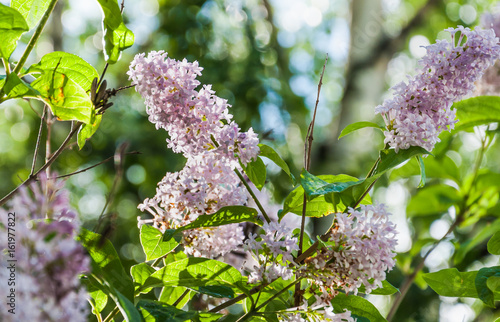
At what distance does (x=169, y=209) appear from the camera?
0.59m

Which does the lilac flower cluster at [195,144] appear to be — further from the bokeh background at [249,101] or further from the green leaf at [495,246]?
the bokeh background at [249,101]

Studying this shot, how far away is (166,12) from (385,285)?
10.3 ft

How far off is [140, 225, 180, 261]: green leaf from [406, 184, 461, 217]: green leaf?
31.2 inches

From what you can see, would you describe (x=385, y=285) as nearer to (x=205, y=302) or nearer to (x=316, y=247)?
(x=316, y=247)

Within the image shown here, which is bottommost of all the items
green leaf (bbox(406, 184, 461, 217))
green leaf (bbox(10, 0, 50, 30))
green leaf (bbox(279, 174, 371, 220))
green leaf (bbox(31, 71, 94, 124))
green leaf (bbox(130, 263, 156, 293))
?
green leaf (bbox(406, 184, 461, 217))

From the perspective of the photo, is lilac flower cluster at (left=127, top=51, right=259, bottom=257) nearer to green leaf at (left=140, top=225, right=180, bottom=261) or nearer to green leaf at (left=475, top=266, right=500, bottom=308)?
green leaf at (left=140, top=225, right=180, bottom=261)

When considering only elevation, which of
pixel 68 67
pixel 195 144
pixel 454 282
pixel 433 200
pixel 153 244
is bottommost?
pixel 433 200

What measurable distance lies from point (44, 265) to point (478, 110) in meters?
0.81

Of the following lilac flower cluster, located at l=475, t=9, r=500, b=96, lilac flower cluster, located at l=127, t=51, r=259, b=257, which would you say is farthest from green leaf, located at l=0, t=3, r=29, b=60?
lilac flower cluster, located at l=475, t=9, r=500, b=96

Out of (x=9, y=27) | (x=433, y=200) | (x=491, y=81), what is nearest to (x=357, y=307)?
(x=9, y=27)

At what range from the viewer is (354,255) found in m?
0.48

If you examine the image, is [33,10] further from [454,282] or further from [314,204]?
[454,282]

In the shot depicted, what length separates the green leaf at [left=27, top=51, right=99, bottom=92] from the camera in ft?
1.76

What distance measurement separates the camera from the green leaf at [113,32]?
498 mm
